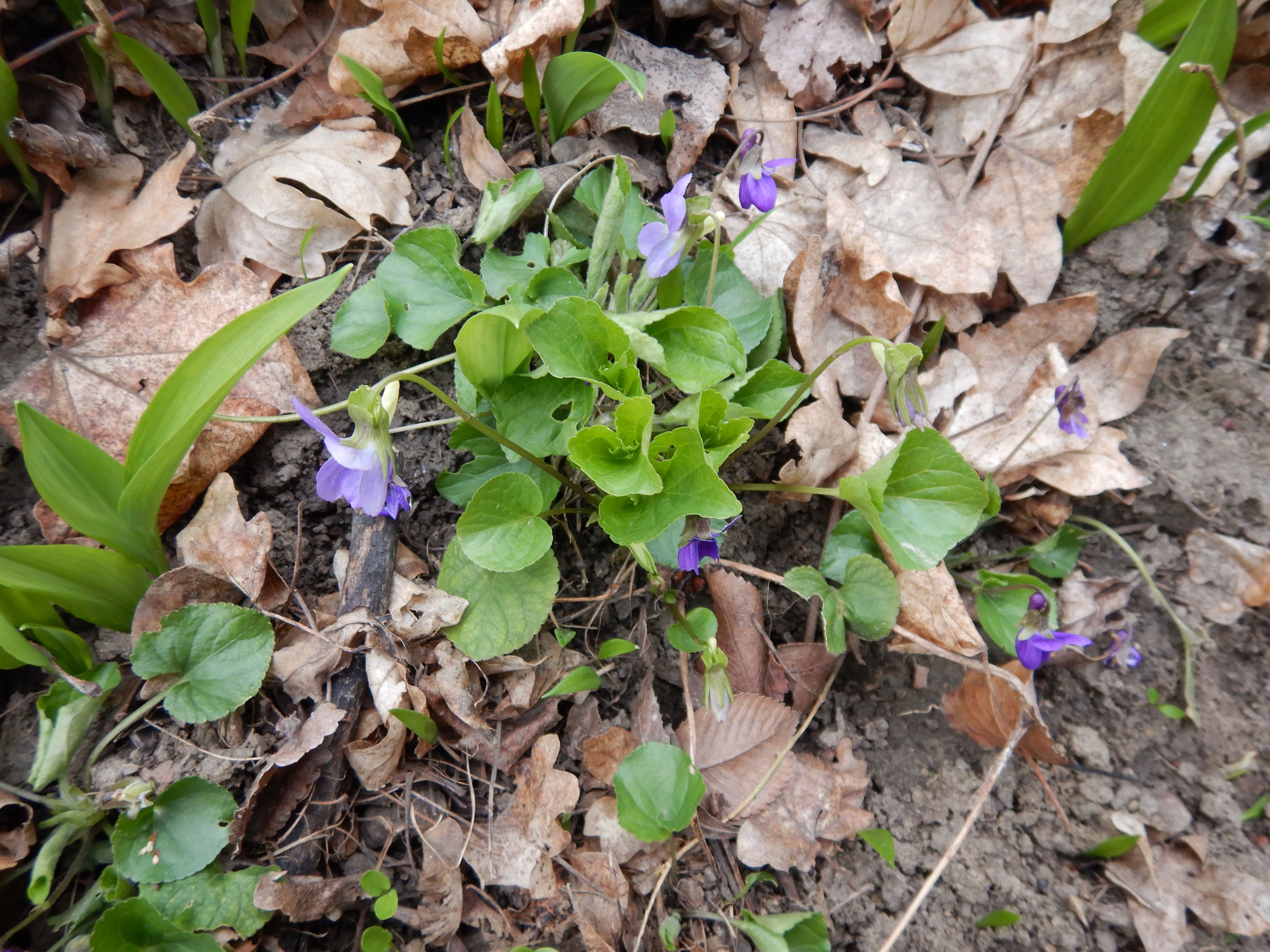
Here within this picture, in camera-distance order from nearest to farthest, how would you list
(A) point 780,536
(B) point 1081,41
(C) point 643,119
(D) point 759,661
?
(D) point 759,661 → (A) point 780,536 → (C) point 643,119 → (B) point 1081,41

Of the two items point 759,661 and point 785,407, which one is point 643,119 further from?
point 759,661

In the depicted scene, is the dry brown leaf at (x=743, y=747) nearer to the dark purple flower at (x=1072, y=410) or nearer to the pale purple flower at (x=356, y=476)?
the pale purple flower at (x=356, y=476)

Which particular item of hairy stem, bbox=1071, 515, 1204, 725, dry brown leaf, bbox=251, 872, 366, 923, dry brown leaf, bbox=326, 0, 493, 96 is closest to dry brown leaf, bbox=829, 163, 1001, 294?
hairy stem, bbox=1071, 515, 1204, 725

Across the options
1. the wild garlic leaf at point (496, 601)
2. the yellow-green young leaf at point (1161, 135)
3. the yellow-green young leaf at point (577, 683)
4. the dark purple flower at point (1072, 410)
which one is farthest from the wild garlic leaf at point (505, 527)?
the yellow-green young leaf at point (1161, 135)

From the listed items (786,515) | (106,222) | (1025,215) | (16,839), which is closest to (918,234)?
(1025,215)

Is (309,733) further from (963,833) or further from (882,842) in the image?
(963,833)

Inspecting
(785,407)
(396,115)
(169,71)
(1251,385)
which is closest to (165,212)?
(169,71)

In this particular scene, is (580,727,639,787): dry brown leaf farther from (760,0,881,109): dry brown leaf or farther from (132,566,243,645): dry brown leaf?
(760,0,881,109): dry brown leaf
